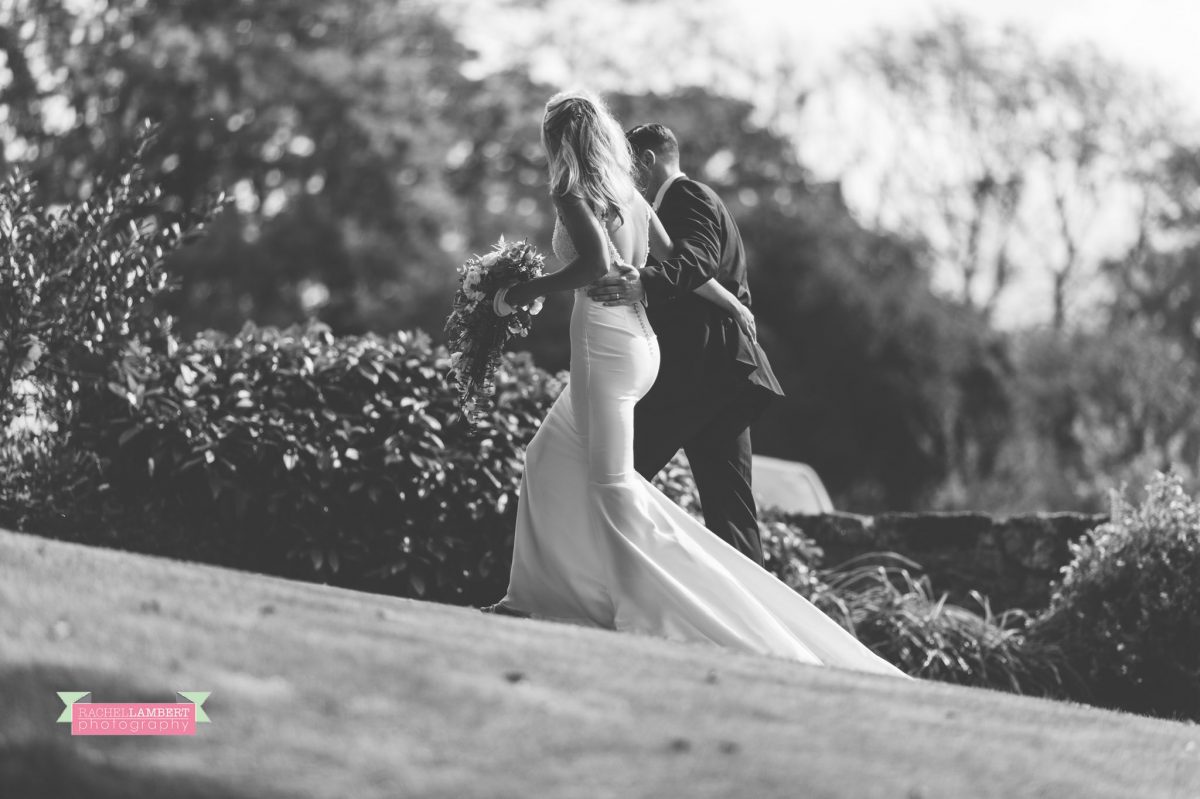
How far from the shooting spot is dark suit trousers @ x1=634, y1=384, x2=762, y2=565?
6.51m

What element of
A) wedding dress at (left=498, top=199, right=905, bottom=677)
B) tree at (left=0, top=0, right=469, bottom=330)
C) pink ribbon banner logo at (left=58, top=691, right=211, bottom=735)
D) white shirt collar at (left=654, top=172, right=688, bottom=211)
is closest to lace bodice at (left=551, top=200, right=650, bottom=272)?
wedding dress at (left=498, top=199, right=905, bottom=677)

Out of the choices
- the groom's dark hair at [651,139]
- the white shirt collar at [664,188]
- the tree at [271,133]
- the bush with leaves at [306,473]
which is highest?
the tree at [271,133]

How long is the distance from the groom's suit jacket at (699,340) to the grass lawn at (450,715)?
4.89 ft

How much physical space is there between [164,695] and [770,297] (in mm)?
27237

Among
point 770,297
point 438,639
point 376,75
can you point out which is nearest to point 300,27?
point 376,75

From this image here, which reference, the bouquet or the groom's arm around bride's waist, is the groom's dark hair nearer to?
the groom's arm around bride's waist

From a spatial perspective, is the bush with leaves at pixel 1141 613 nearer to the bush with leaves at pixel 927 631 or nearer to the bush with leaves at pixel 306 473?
the bush with leaves at pixel 927 631

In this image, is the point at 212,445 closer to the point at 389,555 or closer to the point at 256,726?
the point at 389,555

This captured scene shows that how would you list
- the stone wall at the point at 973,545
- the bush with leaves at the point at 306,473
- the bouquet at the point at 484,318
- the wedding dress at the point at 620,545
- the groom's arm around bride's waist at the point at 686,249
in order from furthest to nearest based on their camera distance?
the stone wall at the point at 973,545 < the bush with leaves at the point at 306,473 < the bouquet at the point at 484,318 < the groom's arm around bride's waist at the point at 686,249 < the wedding dress at the point at 620,545

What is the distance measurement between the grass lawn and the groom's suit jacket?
1.49 meters

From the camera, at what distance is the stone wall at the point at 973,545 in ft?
32.1

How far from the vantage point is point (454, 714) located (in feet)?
13.1

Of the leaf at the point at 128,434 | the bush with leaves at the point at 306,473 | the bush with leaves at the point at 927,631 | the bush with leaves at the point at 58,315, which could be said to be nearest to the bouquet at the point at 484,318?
the bush with leaves at the point at 306,473

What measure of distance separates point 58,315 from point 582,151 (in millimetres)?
3636
